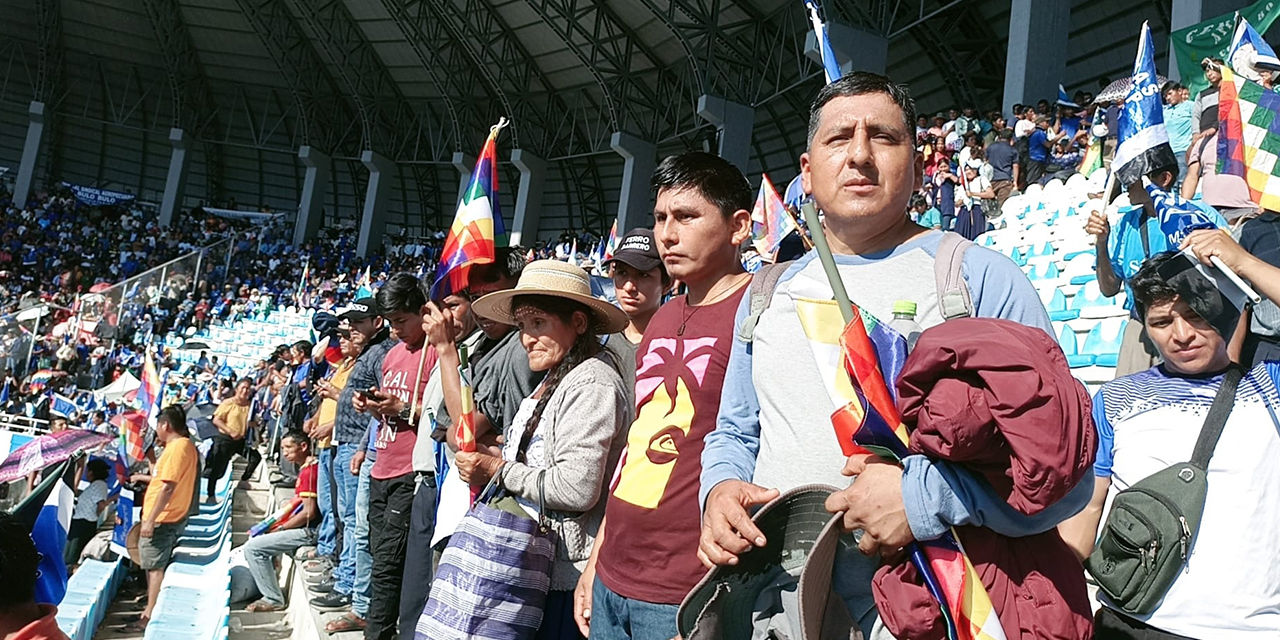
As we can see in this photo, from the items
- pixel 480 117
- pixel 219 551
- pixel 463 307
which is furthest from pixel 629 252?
pixel 480 117

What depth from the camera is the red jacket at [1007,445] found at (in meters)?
1.03

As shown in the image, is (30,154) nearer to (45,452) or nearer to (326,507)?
(326,507)

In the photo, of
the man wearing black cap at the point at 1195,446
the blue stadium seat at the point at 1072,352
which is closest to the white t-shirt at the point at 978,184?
the blue stadium seat at the point at 1072,352

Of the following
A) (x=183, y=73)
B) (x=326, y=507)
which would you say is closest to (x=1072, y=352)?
(x=326, y=507)

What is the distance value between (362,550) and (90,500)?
4.65 m

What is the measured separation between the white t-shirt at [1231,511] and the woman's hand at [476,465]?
1387 millimetres

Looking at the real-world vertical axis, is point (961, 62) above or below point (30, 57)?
below

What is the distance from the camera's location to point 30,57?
97.4ft

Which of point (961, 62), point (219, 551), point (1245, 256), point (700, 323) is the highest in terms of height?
point (961, 62)

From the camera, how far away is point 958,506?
3.67 ft

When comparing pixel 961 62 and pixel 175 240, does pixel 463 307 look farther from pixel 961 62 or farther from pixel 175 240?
pixel 175 240

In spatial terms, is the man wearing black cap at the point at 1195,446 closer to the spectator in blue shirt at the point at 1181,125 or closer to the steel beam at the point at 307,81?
the spectator in blue shirt at the point at 1181,125

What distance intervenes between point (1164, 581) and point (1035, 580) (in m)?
0.73

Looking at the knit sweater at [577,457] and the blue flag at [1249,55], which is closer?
the knit sweater at [577,457]
